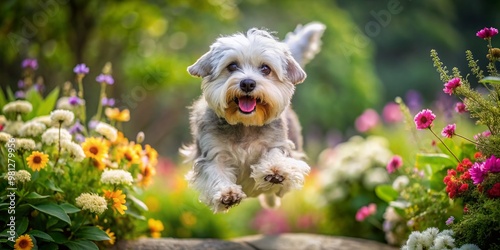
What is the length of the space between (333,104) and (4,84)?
744 cm

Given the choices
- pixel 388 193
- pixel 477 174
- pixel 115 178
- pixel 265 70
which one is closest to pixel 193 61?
pixel 388 193

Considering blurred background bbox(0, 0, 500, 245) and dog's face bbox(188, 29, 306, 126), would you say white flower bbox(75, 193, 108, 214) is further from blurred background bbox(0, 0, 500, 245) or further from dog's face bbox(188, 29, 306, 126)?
blurred background bbox(0, 0, 500, 245)

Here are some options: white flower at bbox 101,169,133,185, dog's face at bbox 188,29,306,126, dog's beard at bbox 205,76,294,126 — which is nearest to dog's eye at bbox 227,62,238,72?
dog's face at bbox 188,29,306,126

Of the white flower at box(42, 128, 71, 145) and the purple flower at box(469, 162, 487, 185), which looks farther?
the white flower at box(42, 128, 71, 145)

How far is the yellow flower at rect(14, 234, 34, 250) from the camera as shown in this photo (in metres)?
3.67

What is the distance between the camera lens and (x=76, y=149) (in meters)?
4.33

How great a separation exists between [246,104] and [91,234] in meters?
1.42

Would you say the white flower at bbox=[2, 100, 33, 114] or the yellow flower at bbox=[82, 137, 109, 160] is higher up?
the white flower at bbox=[2, 100, 33, 114]

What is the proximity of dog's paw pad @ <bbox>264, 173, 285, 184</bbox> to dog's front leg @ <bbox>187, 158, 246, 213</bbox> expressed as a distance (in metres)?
0.20

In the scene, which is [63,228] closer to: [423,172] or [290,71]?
[290,71]

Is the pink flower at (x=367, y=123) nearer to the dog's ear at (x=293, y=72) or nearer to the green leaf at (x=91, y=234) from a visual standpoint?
the dog's ear at (x=293, y=72)

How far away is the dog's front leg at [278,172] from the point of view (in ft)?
12.6

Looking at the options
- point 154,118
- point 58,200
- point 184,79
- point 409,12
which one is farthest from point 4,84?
point 409,12

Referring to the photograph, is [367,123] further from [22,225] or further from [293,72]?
[22,225]
